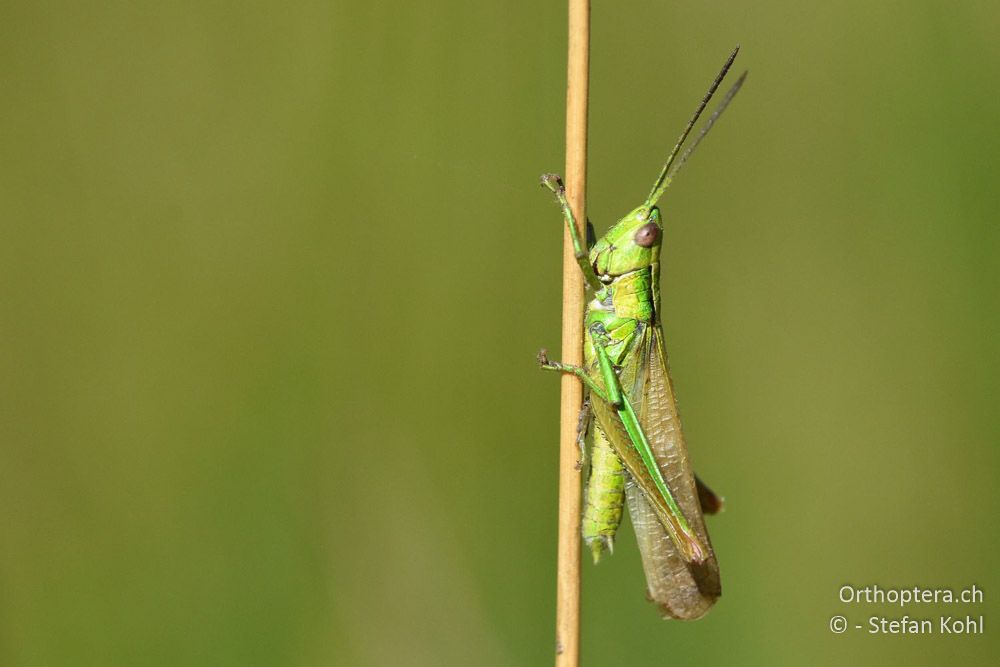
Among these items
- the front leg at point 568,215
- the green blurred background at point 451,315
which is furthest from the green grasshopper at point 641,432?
the green blurred background at point 451,315

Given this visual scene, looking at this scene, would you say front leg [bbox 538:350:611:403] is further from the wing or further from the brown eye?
the brown eye

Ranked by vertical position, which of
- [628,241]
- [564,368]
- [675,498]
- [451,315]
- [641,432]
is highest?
[628,241]

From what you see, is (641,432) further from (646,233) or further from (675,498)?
(646,233)

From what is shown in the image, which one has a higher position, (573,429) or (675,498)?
(573,429)

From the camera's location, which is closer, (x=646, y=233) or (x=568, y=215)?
(x=568, y=215)

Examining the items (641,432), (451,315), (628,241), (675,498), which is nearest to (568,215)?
(628,241)

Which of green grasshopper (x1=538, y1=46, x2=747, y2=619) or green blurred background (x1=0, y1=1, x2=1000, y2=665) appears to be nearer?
green grasshopper (x1=538, y1=46, x2=747, y2=619)

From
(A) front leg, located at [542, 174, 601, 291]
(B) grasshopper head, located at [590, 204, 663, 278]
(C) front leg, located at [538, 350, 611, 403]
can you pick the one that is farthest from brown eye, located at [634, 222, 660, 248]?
(C) front leg, located at [538, 350, 611, 403]
